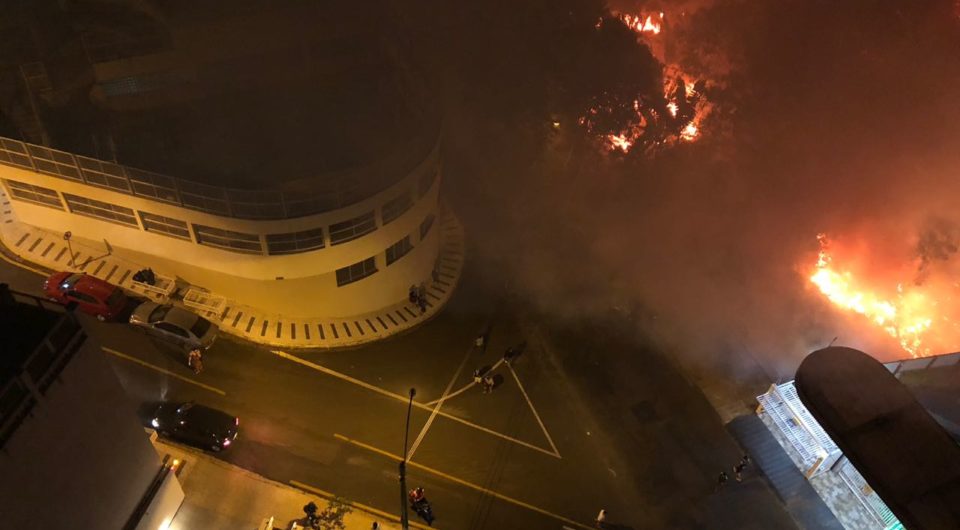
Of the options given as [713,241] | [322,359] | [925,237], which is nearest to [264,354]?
[322,359]

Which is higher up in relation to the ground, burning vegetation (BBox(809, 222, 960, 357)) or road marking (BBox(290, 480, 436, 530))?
burning vegetation (BBox(809, 222, 960, 357))

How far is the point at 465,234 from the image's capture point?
93.8 feet

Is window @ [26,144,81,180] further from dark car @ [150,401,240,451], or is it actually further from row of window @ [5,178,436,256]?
dark car @ [150,401,240,451]

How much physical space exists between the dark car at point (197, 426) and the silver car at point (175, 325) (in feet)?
8.82

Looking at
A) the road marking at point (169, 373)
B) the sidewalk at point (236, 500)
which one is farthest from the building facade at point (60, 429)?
the road marking at point (169, 373)

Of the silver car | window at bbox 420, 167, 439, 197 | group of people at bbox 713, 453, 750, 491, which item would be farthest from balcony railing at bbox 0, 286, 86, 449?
group of people at bbox 713, 453, 750, 491

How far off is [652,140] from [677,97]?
4.99 meters

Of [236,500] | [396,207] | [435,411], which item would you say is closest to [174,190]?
[396,207]

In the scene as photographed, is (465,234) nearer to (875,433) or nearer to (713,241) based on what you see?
(713,241)

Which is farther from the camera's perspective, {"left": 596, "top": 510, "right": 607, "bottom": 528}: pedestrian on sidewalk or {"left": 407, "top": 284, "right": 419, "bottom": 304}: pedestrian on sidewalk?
{"left": 407, "top": 284, "right": 419, "bottom": 304}: pedestrian on sidewalk

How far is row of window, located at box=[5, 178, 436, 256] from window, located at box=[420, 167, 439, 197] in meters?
0.82

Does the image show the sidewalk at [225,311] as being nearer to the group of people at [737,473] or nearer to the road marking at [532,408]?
the road marking at [532,408]

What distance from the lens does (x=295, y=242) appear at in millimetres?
19672

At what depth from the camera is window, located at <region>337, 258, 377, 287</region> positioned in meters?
21.5
